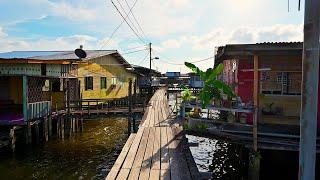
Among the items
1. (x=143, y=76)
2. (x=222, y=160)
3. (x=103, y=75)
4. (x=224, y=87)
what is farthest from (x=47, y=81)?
(x=143, y=76)

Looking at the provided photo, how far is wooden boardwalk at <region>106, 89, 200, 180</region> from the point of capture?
303 inches

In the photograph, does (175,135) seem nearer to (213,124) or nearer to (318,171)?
(213,124)

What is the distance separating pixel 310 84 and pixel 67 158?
A: 15.0 m

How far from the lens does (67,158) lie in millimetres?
16781

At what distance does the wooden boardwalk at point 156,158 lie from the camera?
7695mm

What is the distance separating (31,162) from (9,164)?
0.96m

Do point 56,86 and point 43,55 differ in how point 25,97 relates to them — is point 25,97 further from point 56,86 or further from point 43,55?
point 43,55

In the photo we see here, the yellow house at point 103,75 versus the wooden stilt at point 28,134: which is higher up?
the yellow house at point 103,75

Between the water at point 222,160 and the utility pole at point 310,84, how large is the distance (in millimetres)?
10325

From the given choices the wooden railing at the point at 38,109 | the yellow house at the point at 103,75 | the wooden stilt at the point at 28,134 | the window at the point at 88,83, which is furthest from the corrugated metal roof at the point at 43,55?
the wooden stilt at the point at 28,134

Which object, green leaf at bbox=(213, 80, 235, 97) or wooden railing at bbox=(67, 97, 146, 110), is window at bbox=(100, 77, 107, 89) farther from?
green leaf at bbox=(213, 80, 235, 97)

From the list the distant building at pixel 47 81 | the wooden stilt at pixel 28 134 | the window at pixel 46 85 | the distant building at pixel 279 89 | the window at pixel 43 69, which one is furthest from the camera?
the window at pixel 46 85

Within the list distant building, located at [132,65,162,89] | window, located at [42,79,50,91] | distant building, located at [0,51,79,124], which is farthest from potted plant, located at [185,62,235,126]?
distant building, located at [132,65,162,89]

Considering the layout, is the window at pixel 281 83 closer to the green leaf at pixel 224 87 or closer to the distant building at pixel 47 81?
the green leaf at pixel 224 87
